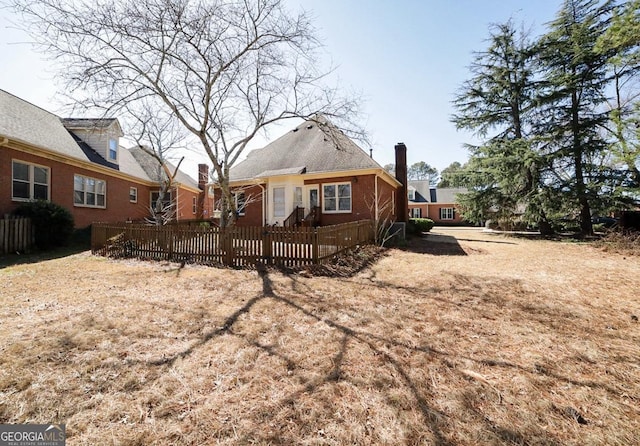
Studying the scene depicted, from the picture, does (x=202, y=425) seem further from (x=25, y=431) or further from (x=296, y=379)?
(x=25, y=431)

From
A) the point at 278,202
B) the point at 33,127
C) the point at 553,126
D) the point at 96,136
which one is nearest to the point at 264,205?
the point at 278,202

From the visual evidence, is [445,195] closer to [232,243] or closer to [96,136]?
[232,243]

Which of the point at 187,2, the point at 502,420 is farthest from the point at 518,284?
the point at 187,2

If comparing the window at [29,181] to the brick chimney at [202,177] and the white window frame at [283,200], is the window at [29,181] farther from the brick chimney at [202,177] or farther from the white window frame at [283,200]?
the brick chimney at [202,177]

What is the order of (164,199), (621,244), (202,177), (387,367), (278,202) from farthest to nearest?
(202,177) < (164,199) < (278,202) < (621,244) < (387,367)

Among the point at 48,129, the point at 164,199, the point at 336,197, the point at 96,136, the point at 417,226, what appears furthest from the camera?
the point at 164,199

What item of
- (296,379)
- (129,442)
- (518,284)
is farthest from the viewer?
(518,284)

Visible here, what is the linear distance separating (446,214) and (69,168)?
39637 millimetres

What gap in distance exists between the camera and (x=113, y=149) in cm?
1844

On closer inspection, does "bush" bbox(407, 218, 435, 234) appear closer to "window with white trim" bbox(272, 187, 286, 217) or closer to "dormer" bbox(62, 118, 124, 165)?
"window with white trim" bbox(272, 187, 286, 217)

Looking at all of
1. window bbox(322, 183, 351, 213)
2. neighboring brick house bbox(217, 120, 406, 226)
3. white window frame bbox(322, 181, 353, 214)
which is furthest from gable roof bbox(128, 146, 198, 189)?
window bbox(322, 183, 351, 213)

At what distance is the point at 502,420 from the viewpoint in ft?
7.27

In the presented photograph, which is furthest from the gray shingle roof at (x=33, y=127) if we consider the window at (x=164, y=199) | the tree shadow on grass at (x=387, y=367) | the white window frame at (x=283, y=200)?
the tree shadow on grass at (x=387, y=367)

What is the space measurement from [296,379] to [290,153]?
16277mm
